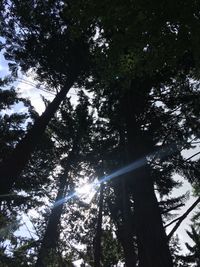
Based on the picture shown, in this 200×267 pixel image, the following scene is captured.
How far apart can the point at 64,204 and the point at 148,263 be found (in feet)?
34.5

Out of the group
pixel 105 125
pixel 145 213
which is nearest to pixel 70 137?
pixel 105 125

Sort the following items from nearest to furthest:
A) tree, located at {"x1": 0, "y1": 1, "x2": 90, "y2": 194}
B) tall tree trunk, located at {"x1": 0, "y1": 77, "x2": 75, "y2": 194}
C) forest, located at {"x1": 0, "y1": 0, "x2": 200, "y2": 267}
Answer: forest, located at {"x1": 0, "y1": 0, "x2": 200, "y2": 267} → tall tree trunk, located at {"x1": 0, "y1": 77, "x2": 75, "y2": 194} → tree, located at {"x1": 0, "y1": 1, "x2": 90, "y2": 194}

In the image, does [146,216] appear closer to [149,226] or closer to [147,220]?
[147,220]

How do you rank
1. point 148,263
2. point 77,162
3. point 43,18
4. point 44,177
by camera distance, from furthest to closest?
point 77,162 < point 44,177 < point 43,18 < point 148,263

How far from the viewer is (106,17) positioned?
4.00 meters

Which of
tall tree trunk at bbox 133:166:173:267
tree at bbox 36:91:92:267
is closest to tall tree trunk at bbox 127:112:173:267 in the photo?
tall tree trunk at bbox 133:166:173:267

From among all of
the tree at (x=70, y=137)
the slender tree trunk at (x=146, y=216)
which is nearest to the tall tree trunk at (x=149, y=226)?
the slender tree trunk at (x=146, y=216)

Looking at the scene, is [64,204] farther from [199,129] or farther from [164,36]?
[164,36]

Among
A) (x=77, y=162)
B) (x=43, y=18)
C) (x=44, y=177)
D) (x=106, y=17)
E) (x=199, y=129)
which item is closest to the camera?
(x=106, y=17)

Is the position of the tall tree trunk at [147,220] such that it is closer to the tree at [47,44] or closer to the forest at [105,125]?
the forest at [105,125]

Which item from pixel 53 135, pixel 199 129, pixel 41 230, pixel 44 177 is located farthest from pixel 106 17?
pixel 41 230

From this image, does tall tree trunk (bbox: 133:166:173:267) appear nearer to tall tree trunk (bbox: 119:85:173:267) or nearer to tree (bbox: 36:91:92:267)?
tall tree trunk (bbox: 119:85:173:267)

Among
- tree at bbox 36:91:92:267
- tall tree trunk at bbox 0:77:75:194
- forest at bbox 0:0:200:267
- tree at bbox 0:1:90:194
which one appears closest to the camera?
forest at bbox 0:0:200:267

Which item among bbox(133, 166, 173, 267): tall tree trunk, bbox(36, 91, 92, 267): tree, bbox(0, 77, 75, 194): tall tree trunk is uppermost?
bbox(36, 91, 92, 267): tree
